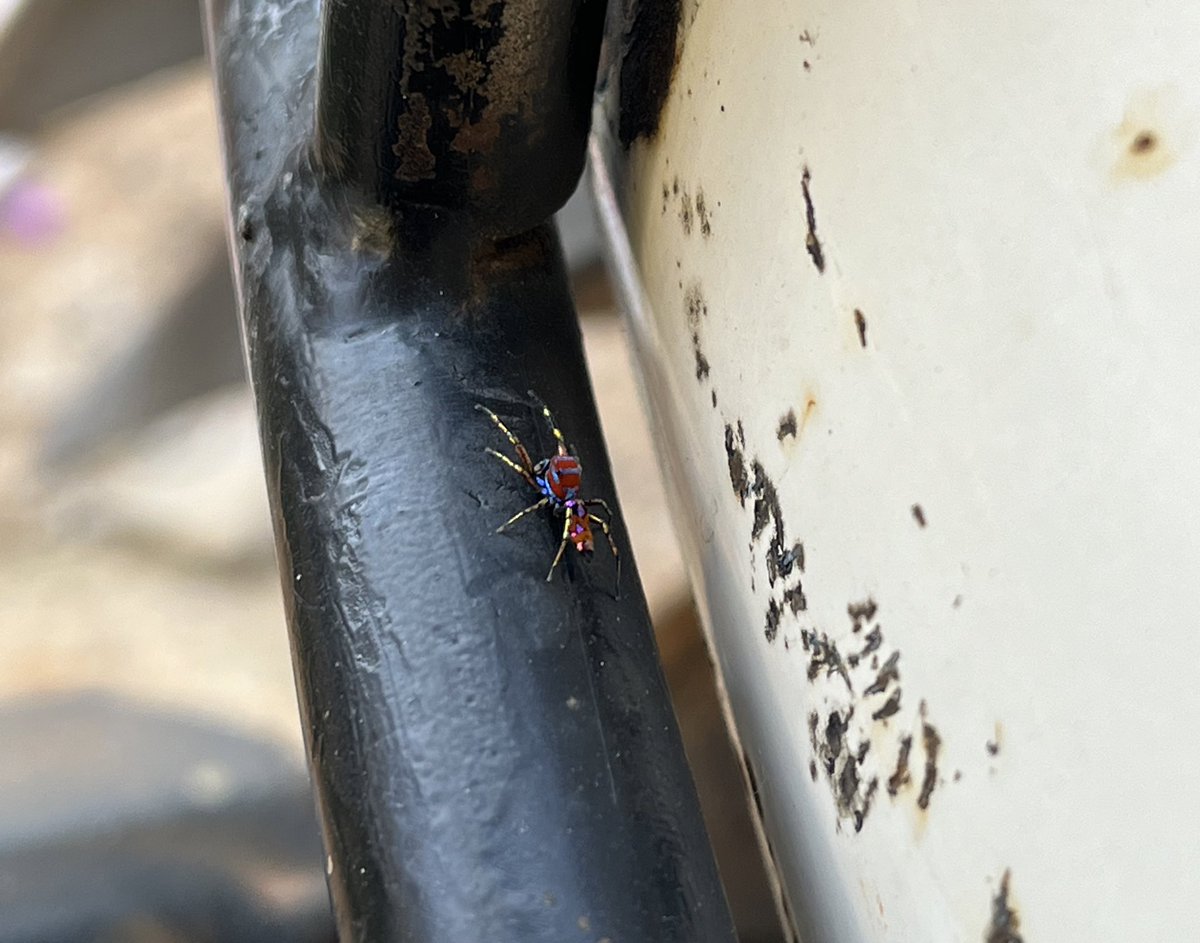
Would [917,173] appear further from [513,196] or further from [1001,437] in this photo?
[513,196]

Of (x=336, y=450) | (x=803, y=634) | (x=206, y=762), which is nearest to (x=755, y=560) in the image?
(x=803, y=634)

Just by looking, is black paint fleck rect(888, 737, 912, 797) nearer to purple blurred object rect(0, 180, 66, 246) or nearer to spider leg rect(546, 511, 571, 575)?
spider leg rect(546, 511, 571, 575)

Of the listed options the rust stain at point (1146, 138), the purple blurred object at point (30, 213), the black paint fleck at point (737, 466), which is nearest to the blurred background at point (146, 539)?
the purple blurred object at point (30, 213)

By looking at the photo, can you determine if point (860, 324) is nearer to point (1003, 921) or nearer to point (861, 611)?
point (861, 611)

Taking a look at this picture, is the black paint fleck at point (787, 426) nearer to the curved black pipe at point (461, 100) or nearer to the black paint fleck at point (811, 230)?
the black paint fleck at point (811, 230)

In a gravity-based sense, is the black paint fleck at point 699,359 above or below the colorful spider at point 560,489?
above

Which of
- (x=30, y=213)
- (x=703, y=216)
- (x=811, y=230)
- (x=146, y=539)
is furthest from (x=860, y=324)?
(x=30, y=213)
